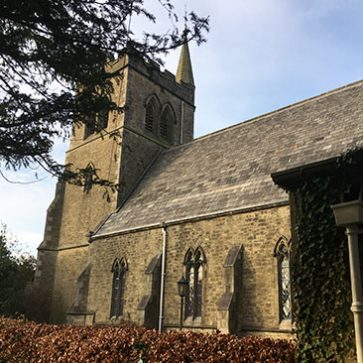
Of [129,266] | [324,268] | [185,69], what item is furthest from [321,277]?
[185,69]

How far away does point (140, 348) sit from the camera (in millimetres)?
5449

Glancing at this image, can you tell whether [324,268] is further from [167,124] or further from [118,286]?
[167,124]

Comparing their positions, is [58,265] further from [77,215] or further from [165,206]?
[165,206]

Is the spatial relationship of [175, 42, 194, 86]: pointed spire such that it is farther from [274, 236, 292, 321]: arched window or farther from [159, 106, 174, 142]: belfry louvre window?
[274, 236, 292, 321]: arched window

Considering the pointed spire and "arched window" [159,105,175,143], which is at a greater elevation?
the pointed spire

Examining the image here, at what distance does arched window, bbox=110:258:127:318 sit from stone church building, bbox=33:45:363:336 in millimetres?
54

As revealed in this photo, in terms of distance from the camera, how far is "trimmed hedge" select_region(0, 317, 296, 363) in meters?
5.67

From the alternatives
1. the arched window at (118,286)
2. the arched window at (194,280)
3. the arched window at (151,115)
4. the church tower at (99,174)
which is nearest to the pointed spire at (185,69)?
the church tower at (99,174)

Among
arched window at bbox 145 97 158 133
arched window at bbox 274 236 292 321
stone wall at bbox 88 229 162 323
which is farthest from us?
arched window at bbox 145 97 158 133

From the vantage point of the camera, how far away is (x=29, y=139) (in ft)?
23.7

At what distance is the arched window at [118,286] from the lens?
55.9 ft

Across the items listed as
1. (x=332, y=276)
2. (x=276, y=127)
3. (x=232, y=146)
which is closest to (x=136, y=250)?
(x=232, y=146)

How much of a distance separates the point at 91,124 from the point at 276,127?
12190mm

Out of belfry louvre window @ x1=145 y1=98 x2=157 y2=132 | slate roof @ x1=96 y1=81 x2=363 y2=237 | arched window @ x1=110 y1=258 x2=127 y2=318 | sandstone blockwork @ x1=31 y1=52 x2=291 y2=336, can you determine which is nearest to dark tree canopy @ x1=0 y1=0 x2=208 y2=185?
sandstone blockwork @ x1=31 y1=52 x2=291 y2=336
